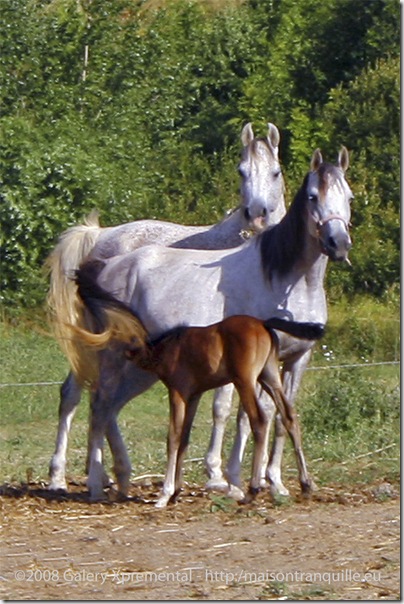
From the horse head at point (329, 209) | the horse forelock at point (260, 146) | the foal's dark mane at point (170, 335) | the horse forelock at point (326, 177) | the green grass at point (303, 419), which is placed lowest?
the green grass at point (303, 419)

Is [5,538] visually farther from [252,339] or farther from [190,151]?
[190,151]

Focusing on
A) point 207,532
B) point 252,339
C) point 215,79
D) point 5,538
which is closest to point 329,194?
point 252,339

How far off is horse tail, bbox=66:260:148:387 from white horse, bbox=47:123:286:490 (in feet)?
0.63

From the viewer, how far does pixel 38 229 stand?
16828 millimetres

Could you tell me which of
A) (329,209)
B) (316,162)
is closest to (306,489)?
(329,209)

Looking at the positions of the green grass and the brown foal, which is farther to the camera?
the green grass

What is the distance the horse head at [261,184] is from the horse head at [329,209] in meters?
1.20

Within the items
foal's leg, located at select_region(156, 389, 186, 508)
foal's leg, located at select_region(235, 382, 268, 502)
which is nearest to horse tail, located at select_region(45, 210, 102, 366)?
foal's leg, located at select_region(156, 389, 186, 508)

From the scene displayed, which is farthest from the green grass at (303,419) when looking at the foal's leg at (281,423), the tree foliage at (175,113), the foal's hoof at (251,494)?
the tree foliage at (175,113)

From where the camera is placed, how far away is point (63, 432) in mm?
8094

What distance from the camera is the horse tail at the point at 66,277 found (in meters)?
7.77

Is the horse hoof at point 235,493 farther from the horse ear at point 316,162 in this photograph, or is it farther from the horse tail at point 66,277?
the horse ear at point 316,162

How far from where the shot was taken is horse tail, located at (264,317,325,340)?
7051mm

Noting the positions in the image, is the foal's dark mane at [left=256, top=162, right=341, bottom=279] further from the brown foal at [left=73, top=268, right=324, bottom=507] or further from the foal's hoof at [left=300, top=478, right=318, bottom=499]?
the foal's hoof at [left=300, top=478, right=318, bottom=499]
